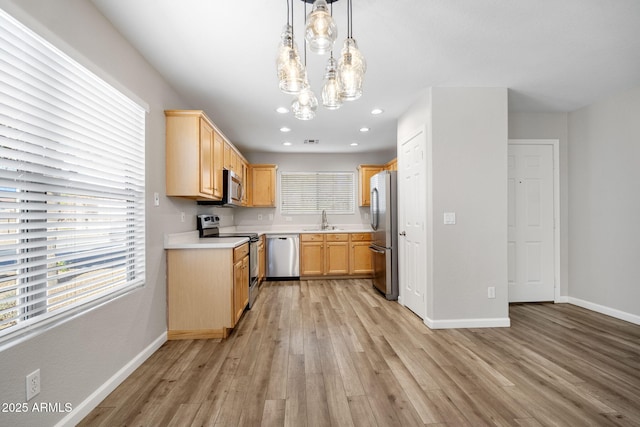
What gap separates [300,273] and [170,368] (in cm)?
316

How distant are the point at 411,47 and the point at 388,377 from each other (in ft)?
8.33

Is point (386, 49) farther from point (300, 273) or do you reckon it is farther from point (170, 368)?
point (300, 273)

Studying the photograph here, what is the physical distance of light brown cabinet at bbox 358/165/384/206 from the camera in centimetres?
572

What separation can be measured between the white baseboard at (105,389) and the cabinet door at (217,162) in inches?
65.2

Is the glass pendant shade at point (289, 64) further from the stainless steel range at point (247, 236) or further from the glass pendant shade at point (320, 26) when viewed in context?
the stainless steel range at point (247, 236)

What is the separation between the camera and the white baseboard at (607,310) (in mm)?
3086

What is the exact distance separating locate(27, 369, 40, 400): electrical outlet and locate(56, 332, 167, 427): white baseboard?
0.26 metres

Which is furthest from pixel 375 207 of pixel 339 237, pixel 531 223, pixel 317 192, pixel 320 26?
pixel 320 26

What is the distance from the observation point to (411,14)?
6.25 feet

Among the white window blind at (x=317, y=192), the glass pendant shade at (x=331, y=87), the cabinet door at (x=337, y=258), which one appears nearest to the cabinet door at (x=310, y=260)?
the cabinet door at (x=337, y=258)

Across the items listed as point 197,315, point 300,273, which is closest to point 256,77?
point 197,315

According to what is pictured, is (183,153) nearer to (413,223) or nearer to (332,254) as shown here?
(413,223)

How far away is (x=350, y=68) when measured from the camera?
1456 mm

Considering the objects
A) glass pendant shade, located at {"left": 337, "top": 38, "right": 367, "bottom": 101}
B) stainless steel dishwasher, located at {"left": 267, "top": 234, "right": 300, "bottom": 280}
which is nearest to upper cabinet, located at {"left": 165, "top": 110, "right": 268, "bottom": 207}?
glass pendant shade, located at {"left": 337, "top": 38, "right": 367, "bottom": 101}
